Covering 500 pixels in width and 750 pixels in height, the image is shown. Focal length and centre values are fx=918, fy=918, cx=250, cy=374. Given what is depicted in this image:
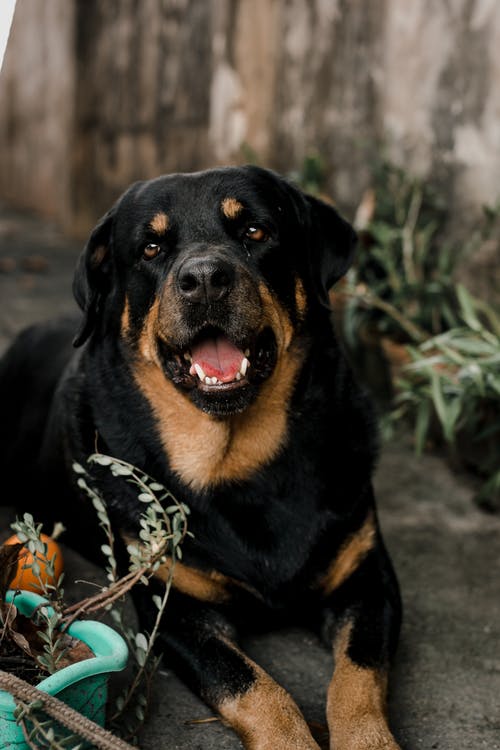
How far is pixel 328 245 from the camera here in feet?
8.75

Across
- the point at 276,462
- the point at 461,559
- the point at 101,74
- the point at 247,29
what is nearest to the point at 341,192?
the point at 247,29

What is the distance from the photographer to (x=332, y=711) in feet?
6.82

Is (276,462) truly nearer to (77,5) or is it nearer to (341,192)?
(341,192)

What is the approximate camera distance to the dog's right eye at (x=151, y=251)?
8.20 ft

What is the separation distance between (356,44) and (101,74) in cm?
408

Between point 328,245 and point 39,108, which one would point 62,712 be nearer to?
point 328,245

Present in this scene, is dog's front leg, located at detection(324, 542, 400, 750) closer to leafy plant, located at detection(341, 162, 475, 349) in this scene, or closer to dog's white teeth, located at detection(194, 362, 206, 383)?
dog's white teeth, located at detection(194, 362, 206, 383)

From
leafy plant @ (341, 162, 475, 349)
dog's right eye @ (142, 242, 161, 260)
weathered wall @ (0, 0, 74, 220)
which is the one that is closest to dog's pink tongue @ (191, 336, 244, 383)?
dog's right eye @ (142, 242, 161, 260)

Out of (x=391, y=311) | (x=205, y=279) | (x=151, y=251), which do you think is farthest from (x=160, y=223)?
(x=391, y=311)

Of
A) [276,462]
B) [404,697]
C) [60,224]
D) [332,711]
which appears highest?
[276,462]

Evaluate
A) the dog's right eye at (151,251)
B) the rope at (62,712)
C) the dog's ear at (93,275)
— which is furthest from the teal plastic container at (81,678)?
the dog's right eye at (151,251)

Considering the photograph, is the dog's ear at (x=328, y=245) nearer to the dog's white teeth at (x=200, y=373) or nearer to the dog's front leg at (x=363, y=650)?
the dog's white teeth at (x=200, y=373)

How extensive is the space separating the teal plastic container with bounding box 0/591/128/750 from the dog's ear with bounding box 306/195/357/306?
1.15 metres

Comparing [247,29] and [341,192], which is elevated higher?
[247,29]
